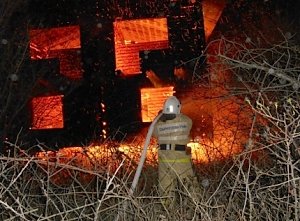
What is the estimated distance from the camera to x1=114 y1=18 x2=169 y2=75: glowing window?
1348 centimetres

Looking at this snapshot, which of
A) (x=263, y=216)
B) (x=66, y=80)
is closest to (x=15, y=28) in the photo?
(x=66, y=80)

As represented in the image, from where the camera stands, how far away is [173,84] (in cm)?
1293

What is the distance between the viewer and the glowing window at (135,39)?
13477 millimetres

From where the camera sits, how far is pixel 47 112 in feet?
44.1

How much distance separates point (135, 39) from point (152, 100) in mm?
1770

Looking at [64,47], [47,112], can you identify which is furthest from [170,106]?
[64,47]

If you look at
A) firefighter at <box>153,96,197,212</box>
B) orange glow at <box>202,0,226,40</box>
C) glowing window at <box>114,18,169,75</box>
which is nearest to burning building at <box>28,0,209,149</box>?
glowing window at <box>114,18,169,75</box>

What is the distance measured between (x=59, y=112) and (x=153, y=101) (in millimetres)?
2597

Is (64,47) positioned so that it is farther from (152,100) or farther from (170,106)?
(170,106)

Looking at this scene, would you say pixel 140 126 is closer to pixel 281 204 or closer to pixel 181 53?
pixel 181 53

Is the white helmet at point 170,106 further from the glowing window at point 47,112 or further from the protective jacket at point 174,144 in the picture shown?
the glowing window at point 47,112

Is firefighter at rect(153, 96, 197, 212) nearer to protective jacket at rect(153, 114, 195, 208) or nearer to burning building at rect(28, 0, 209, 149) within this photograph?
protective jacket at rect(153, 114, 195, 208)

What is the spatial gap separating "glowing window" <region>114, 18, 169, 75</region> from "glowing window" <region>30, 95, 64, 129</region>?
189cm

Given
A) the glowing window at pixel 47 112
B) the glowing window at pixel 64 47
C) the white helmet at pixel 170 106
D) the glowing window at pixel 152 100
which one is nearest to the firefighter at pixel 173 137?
the white helmet at pixel 170 106
